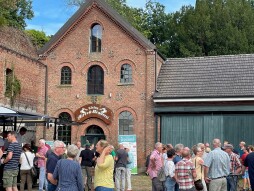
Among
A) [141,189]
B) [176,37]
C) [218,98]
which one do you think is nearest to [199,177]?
[141,189]

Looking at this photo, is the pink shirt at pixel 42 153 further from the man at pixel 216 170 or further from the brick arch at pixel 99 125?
the brick arch at pixel 99 125

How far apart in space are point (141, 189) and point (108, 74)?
36.2 ft

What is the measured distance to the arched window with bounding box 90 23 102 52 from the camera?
96.6 feet

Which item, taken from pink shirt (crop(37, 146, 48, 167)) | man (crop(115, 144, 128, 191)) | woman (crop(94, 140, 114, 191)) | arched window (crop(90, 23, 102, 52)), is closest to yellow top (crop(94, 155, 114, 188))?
woman (crop(94, 140, 114, 191))

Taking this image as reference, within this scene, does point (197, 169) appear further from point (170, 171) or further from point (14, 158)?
point (14, 158)

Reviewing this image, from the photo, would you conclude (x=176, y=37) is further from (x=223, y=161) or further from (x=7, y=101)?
(x=223, y=161)

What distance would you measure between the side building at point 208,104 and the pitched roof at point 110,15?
8.76 ft

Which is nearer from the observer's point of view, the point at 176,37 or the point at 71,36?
the point at 71,36

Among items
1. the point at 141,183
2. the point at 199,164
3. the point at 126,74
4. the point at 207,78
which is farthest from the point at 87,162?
the point at 207,78

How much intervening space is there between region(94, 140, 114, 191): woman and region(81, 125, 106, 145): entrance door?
19.3m

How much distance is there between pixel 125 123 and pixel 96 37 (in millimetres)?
5432

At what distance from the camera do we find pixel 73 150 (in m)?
8.61

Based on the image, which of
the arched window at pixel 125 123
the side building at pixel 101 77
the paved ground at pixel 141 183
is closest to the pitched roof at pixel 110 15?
the side building at pixel 101 77

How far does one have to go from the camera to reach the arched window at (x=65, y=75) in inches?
1178
